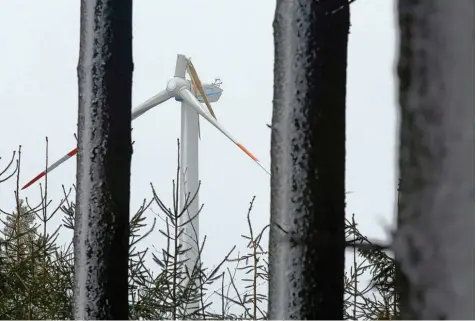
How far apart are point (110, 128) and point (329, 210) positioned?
164 centimetres

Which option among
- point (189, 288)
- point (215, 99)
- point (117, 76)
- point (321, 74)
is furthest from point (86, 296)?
point (215, 99)

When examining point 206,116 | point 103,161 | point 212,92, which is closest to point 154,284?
point 103,161

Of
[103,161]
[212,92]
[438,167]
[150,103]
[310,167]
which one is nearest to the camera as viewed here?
[438,167]

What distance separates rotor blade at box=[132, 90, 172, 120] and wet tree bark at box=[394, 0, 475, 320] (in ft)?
30.9

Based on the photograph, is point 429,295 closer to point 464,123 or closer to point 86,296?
point 464,123

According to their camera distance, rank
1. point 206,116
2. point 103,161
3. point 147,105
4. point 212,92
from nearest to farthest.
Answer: point 103,161 → point 206,116 → point 147,105 → point 212,92

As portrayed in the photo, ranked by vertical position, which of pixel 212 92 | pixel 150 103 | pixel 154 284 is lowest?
pixel 154 284

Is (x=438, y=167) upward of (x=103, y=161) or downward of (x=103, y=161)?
downward

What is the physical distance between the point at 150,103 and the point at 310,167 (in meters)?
9.08

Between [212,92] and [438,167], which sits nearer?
[438,167]

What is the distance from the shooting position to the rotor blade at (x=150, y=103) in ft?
36.8

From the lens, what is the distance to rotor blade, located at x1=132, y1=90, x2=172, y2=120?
11.2m

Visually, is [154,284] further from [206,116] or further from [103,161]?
[206,116]

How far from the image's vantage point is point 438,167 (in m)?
1.85
